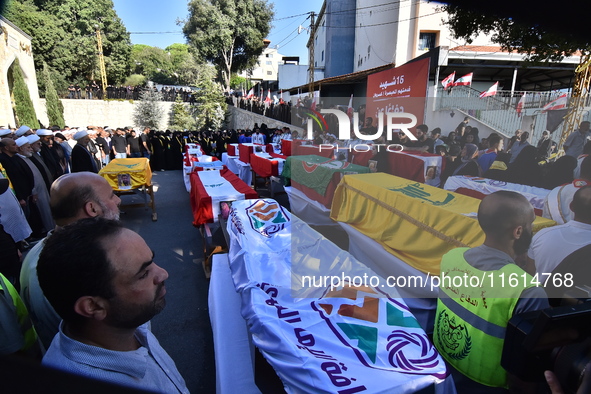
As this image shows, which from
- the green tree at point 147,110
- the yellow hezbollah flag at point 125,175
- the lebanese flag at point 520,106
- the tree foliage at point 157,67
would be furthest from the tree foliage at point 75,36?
the lebanese flag at point 520,106

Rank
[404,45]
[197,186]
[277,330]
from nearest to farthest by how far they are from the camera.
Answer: [277,330], [197,186], [404,45]

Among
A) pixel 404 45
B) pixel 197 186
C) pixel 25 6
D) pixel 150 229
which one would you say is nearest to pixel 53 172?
pixel 150 229

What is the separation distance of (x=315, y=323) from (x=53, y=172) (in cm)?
715

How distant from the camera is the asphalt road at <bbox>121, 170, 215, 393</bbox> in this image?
8.68 feet

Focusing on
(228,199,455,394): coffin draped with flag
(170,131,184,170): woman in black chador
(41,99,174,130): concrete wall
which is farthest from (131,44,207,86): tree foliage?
(228,199,455,394): coffin draped with flag

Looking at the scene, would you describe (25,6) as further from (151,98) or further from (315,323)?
(315,323)

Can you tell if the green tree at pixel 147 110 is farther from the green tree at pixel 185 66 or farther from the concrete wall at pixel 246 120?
the concrete wall at pixel 246 120

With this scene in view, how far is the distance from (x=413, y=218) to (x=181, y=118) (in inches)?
890

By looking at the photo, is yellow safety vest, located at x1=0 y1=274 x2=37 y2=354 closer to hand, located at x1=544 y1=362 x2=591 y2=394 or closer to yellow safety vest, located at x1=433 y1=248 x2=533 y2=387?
hand, located at x1=544 y1=362 x2=591 y2=394

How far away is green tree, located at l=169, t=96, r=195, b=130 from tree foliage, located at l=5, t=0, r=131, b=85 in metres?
9.37

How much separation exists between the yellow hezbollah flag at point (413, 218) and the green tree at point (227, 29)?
27.5m

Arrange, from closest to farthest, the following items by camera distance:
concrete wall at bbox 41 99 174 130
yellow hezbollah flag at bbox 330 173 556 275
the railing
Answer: yellow hezbollah flag at bbox 330 173 556 275 → the railing → concrete wall at bbox 41 99 174 130

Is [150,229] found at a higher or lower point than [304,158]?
lower

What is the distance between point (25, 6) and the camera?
62.5 feet
